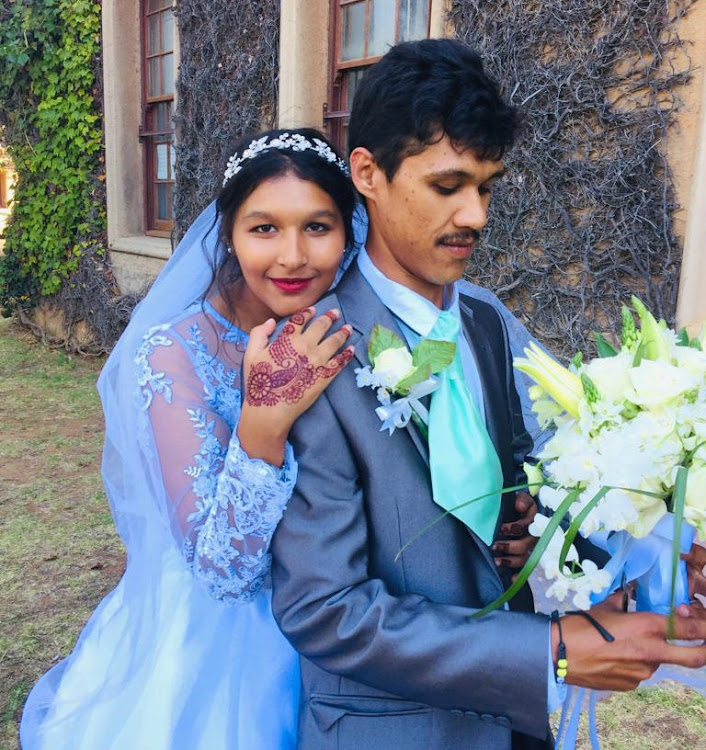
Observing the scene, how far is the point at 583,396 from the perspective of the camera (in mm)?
1415

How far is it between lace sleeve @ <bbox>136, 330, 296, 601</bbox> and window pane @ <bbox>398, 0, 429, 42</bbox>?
4512 mm

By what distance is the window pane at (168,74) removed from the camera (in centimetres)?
879

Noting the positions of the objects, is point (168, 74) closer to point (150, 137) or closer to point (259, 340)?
point (150, 137)

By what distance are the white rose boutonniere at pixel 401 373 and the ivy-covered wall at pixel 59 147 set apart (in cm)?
866

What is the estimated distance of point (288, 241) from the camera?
6.70ft

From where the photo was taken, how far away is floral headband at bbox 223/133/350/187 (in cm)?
221

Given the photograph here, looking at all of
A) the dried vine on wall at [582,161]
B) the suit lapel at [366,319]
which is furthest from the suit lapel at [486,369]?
the dried vine on wall at [582,161]

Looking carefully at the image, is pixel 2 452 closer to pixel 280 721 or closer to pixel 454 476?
pixel 280 721

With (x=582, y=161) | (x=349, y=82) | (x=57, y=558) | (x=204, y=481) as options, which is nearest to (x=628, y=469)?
(x=204, y=481)

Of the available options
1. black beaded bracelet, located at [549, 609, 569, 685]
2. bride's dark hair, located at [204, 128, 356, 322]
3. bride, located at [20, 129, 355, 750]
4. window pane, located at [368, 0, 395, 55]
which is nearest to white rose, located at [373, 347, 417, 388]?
bride, located at [20, 129, 355, 750]

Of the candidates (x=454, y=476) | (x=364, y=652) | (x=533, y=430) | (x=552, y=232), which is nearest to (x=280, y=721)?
(x=364, y=652)

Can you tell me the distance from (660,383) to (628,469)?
18cm

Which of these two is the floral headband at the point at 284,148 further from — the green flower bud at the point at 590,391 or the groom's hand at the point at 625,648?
the groom's hand at the point at 625,648

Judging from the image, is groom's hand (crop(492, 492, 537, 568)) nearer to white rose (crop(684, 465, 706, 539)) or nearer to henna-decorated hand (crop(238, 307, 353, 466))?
white rose (crop(684, 465, 706, 539))
